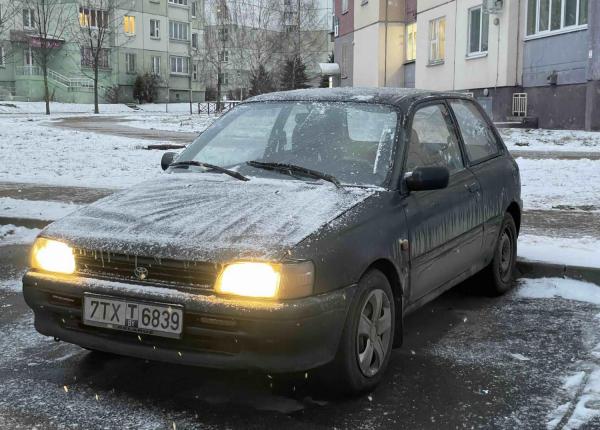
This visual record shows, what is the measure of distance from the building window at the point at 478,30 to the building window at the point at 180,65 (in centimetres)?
4130

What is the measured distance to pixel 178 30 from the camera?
61.9m

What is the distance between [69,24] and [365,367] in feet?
172

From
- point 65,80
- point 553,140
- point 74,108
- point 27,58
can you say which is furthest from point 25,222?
point 27,58

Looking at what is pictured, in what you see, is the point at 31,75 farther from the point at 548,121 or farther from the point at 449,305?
the point at 449,305

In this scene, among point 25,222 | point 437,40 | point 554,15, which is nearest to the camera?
point 25,222

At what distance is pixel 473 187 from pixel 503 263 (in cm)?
97

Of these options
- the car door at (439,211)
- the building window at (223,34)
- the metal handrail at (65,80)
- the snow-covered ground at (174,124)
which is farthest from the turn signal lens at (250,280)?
the metal handrail at (65,80)

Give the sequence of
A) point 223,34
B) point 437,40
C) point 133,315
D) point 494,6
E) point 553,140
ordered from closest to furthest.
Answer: point 133,315
point 553,140
point 494,6
point 437,40
point 223,34

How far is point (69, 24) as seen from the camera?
5122 cm

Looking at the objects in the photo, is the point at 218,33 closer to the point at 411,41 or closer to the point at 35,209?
the point at 411,41

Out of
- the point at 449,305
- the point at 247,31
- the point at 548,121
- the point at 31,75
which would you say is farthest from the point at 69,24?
the point at 449,305

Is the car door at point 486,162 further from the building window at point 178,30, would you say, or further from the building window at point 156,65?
the building window at point 178,30

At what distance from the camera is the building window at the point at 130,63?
56625mm

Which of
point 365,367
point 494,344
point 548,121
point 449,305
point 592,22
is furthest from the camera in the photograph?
point 548,121
